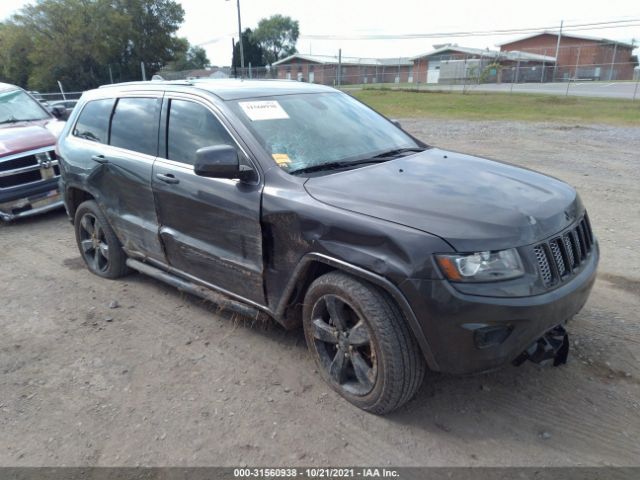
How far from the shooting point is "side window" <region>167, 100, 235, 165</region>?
348 cm

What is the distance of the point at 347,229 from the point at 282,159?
31.2 inches

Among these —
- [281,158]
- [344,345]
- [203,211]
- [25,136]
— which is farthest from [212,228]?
[25,136]

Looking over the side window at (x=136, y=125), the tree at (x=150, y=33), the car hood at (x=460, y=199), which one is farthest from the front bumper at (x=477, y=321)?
the tree at (x=150, y=33)

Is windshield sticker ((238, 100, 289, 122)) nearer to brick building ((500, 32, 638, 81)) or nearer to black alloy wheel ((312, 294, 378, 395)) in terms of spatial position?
black alloy wheel ((312, 294, 378, 395))

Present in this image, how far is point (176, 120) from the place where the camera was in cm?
380

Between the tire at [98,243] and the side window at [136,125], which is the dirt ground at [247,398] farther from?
the side window at [136,125]

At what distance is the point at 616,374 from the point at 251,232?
2.45m

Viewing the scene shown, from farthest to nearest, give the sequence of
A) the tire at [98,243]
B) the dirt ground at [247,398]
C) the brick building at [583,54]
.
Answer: the brick building at [583,54]
the tire at [98,243]
the dirt ground at [247,398]

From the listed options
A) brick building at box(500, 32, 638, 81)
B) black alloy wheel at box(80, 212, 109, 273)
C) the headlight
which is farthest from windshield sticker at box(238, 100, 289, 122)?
brick building at box(500, 32, 638, 81)

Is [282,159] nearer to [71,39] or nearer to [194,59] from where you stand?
[71,39]

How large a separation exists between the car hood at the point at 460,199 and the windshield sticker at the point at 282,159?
253mm

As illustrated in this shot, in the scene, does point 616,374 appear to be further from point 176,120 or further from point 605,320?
point 176,120

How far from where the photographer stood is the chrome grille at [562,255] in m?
2.57

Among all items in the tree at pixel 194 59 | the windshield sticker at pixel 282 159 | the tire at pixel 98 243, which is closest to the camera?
the windshield sticker at pixel 282 159
